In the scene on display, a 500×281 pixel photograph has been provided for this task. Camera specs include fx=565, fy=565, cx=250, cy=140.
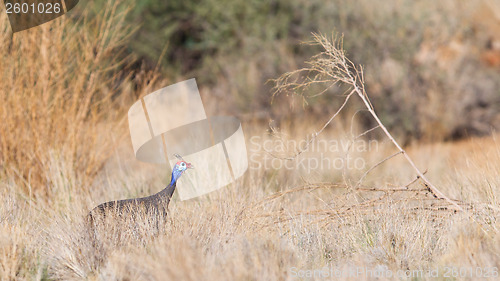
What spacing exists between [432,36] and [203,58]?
4576 mm

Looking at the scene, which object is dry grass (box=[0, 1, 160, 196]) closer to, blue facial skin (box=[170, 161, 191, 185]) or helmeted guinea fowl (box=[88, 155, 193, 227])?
helmeted guinea fowl (box=[88, 155, 193, 227])

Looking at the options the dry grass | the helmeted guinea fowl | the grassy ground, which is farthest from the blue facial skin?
the dry grass

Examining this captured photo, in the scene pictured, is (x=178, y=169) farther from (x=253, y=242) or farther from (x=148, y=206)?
(x=253, y=242)

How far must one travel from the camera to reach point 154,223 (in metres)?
3.41

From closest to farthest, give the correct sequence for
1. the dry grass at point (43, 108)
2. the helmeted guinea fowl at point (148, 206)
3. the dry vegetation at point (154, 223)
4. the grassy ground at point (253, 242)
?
the grassy ground at point (253, 242) → the dry vegetation at point (154, 223) → the helmeted guinea fowl at point (148, 206) → the dry grass at point (43, 108)

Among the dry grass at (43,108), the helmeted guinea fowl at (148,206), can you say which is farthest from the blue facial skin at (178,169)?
the dry grass at (43,108)

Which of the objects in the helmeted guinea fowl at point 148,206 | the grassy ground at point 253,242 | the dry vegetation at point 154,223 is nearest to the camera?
the grassy ground at point 253,242

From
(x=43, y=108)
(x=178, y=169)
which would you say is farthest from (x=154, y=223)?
(x=43, y=108)

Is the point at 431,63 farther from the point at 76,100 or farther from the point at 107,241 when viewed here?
the point at 107,241

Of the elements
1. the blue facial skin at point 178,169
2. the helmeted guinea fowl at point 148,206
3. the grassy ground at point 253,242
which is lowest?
the grassy ground at point 253,242

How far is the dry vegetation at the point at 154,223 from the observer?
303 cm

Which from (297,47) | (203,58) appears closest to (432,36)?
(297,47)

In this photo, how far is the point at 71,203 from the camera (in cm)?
439

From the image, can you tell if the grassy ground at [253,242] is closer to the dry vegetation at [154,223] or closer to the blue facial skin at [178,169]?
the dry vegetation at [154,223]
